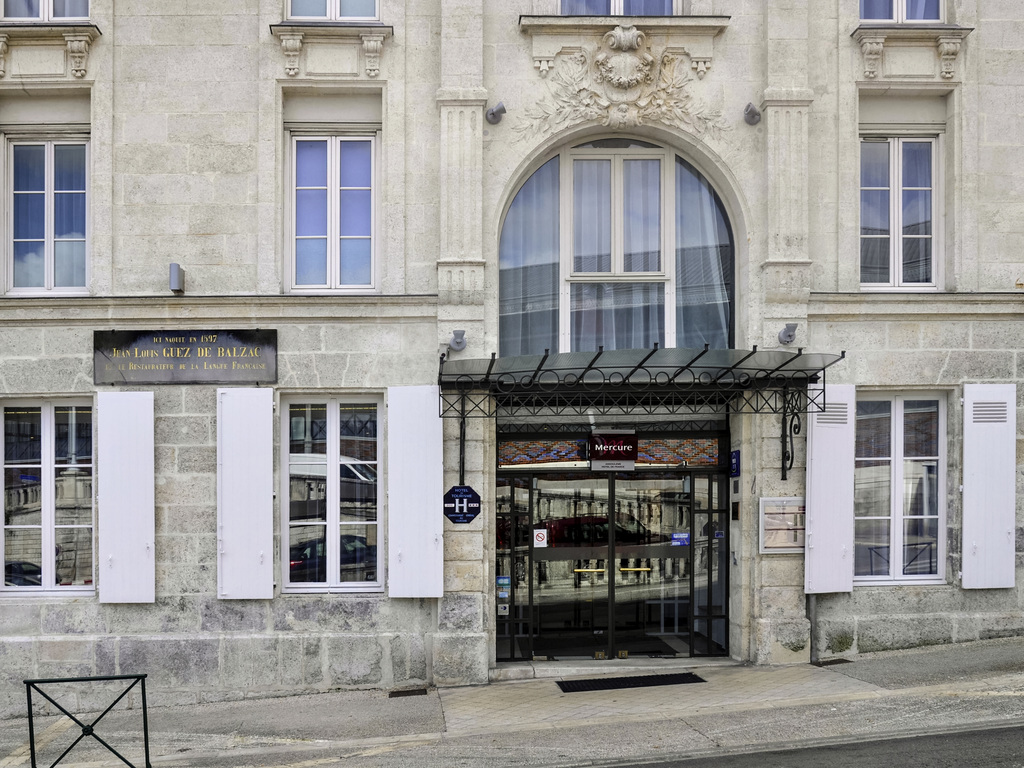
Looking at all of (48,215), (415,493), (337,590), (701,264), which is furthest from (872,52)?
(48,215)

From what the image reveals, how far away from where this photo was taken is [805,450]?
10.5 m

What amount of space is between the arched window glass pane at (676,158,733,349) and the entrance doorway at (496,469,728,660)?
5.37ft

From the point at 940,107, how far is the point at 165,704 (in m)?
10.7

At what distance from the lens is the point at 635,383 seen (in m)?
10.2

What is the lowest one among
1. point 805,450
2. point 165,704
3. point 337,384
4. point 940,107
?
point 165,704

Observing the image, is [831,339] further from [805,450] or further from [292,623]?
[292,623]

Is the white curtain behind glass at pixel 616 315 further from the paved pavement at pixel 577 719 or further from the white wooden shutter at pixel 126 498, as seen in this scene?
the white wooden shutter at pixel 126 498

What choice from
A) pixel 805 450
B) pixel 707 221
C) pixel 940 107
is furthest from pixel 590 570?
pixel 940 107

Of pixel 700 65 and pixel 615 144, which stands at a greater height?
pixel 700 65

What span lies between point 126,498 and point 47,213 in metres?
3.31

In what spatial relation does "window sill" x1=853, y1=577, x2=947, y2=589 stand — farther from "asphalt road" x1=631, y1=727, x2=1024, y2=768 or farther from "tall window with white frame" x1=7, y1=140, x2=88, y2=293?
"tall window with white frame" x1=7, y1=140, x2=88, y2=293

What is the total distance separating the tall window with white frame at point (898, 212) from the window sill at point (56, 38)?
8580 mm

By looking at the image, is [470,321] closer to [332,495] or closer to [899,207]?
[332,495]

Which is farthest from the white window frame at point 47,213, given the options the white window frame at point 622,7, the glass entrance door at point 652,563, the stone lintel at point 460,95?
the glass entrance door at point 652,563
